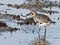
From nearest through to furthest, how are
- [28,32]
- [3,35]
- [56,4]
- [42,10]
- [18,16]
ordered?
[3,35] → [28,32] → [18,16] → [42,10] → [56,4]

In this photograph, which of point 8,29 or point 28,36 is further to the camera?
point 8,29

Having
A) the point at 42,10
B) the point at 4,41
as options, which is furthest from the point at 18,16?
the point at 4,41

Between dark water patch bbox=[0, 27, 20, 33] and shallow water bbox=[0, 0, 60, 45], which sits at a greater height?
dark water patch bbox=[0, 27, 20, 33]

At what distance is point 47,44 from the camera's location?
1252cm

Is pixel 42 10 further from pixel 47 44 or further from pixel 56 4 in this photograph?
pixel 47 44

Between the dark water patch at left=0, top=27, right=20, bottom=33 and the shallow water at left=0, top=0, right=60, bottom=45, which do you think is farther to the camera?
the dark water patch at left=0, top=27, right=20, bottom=33

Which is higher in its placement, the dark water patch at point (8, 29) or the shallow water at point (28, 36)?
the dark water patch at point (8, 29)

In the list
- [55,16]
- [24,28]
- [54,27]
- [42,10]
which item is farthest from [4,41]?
[42,10]

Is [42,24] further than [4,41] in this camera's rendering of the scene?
Yes

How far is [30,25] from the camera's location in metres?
16.0

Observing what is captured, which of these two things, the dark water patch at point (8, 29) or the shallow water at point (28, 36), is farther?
the dark water patch at point (8, 29)

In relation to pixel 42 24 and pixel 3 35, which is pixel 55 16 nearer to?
pixel 42 24

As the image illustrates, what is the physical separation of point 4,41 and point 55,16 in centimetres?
680

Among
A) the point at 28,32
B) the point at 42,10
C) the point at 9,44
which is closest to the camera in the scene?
the point at 9,44
